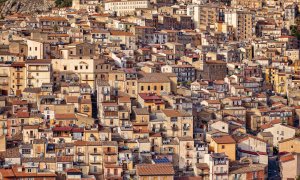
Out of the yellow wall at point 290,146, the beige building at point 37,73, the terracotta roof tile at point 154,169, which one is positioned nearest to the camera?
the terracotta roof tile at point 154,169

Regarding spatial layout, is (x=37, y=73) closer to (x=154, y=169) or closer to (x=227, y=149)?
(x=227, y=149)

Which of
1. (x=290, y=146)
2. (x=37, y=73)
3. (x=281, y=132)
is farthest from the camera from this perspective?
(x=37, y=73)

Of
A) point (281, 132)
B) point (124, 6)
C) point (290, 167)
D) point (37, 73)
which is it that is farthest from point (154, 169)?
point (124, 6)

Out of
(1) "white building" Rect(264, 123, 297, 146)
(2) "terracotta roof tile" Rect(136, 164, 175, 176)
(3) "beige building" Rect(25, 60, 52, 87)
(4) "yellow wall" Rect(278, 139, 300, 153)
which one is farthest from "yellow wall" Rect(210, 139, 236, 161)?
(3) "beige building" Rect(25, 60, 52, 87)

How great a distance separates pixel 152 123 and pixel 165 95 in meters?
3.76

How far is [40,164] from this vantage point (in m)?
37.2

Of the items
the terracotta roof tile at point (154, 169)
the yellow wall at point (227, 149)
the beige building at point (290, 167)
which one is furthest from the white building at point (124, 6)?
the terracotta roof tile at point (154, 169)

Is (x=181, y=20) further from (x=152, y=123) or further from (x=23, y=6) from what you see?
(x=152, y=123)

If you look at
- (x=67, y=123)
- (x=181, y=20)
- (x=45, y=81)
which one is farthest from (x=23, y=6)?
(x=67, y=123)

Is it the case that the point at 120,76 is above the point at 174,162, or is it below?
above

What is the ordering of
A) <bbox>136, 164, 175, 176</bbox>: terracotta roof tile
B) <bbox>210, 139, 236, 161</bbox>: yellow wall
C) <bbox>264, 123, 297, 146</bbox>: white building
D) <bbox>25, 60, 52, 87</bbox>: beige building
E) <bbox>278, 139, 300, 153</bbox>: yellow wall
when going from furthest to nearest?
1. <bbox>25, 60, 52, 87</bbox>: beige building
2. <bbox>264, 123, 297, 146</bbox>: white building
3. <bbox>278, 139, 300, 153</bbox>: yellow wall
4. <bbox>210, 139, 236, 161</bbox>: yellow wall
5. <bbox>136, 164, 175, 176</bbox>: terracotta roof tile

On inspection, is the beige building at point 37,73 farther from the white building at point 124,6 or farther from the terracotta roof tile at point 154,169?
the white building at point 124,6

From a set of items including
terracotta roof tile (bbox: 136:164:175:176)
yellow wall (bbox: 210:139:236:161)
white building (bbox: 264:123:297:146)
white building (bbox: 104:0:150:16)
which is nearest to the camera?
terracotta roof tile (bbox: 136:164:175:176)

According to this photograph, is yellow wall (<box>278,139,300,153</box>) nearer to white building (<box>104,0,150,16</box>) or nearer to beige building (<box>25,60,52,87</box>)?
beige building (<box>25,60,52,87</box>)
